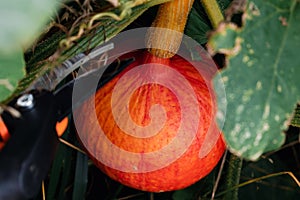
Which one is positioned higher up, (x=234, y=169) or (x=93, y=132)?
(x=93, y=132)

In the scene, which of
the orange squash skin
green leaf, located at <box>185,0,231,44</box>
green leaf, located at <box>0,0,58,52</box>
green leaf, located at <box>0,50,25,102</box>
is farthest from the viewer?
green leaf, located at <box>185,0,231,44</box>

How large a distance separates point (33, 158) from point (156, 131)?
23cm

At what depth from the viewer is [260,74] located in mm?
569

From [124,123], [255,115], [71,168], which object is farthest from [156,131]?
[71,168]

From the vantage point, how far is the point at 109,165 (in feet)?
2.51

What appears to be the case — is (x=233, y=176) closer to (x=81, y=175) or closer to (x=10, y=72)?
(x=81, y=175)

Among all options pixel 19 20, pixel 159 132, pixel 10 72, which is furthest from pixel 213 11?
pixel 19 20

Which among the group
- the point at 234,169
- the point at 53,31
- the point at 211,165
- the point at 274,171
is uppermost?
the point at 53,31

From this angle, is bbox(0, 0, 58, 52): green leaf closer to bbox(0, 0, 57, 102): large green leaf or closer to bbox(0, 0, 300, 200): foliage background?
bbox(0, 0, 57, 102): large green leaf

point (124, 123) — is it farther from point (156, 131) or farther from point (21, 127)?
point (21, 127)

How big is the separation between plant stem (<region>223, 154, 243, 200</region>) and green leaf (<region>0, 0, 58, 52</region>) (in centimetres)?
60

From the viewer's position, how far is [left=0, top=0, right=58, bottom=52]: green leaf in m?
0.35

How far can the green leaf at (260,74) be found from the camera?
56cm

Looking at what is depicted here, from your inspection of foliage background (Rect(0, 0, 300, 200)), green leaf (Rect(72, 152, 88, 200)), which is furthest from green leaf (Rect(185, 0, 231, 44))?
green leaf (Rect(72, 152, 88, 200))
